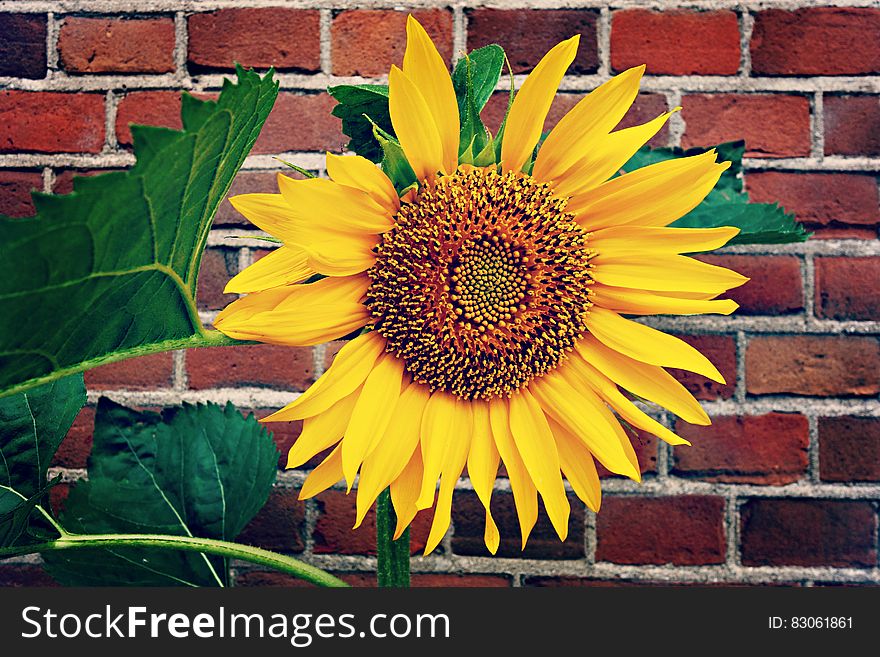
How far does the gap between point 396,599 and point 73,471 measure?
0.54m

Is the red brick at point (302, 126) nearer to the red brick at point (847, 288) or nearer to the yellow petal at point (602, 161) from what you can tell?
the yellow petal at point (602, 161)

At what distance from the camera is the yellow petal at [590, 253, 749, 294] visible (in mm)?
377

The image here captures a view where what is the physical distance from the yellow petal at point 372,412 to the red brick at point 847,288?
624 mm

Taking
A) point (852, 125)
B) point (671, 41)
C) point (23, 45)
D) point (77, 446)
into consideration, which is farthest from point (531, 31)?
point (77, 446)

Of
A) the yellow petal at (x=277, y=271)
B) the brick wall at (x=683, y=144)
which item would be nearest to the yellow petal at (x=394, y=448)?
the yellow petal at (x=277, y=271)

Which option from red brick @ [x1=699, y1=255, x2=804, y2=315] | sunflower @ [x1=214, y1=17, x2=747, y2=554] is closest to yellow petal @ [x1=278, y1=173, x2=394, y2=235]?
sunflower @ [x1=214, y1=17, x2=747, y2=554]

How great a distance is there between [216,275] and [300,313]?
0.49 meters

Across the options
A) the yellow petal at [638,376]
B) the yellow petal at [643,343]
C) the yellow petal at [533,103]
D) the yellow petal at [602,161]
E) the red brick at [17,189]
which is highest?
the red brick at [17,189]

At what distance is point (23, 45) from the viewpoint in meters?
0.76

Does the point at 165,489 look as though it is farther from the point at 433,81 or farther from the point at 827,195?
the point at 827,195

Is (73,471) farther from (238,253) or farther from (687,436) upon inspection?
(687,436)

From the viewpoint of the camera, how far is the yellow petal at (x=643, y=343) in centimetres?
39

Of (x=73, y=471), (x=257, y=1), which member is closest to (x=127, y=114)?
(x=257, y=1)

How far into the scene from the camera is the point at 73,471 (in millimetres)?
784
